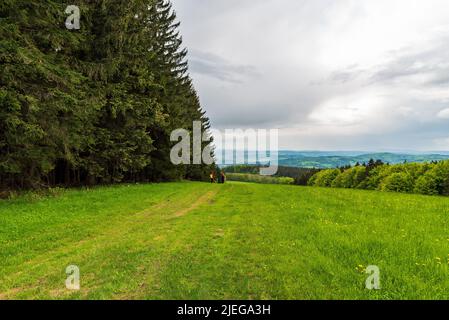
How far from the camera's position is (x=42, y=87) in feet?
46.7

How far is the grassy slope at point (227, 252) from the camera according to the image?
15.5ft

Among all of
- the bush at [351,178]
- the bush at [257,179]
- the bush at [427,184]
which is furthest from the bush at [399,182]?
the bush at [257,179]

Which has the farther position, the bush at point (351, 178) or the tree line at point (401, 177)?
the bush at point (351, 178)

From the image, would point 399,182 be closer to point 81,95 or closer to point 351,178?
point 351,178

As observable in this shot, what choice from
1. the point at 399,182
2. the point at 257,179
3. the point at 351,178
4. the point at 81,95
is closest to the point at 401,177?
the point at 399,182

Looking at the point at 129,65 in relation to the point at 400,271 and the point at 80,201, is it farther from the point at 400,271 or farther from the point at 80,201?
the point at 400,271

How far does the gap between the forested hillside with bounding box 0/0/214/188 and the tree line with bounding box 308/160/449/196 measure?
26408mm

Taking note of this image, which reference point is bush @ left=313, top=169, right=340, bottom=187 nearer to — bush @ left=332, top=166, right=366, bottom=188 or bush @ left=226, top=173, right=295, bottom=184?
bush @ left=332, top=166, right=366, bottom=188

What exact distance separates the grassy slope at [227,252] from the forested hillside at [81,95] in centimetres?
435

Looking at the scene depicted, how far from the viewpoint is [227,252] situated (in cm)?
670

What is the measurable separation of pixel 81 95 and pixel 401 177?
34.9 meters

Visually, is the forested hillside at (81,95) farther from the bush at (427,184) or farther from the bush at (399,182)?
the bush at (427,184)
